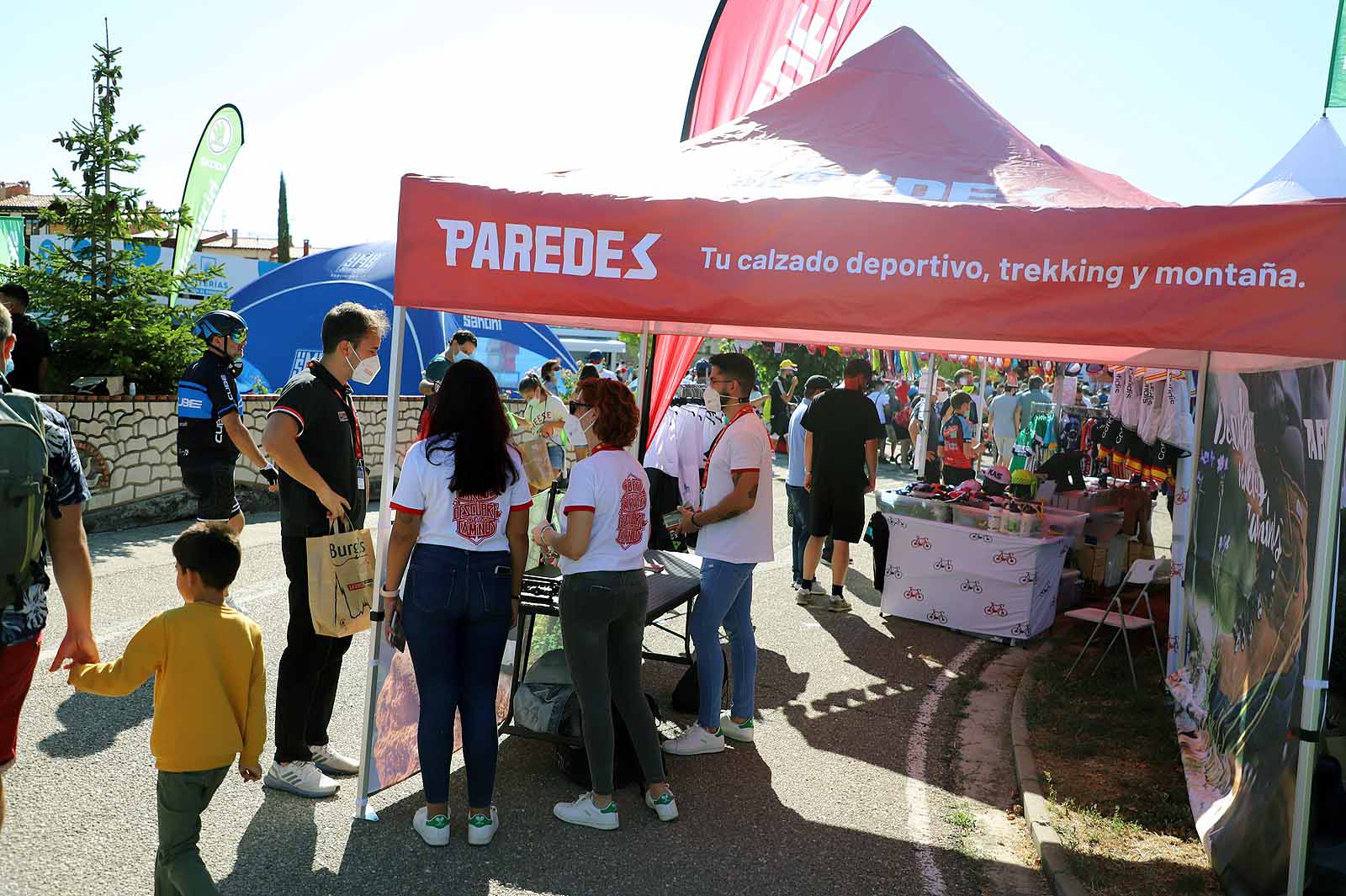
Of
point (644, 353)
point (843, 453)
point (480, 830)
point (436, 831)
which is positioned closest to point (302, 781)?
point (436, 831)

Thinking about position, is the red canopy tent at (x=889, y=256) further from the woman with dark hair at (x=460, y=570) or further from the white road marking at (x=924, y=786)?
the white road marking at (x=924, y=786)

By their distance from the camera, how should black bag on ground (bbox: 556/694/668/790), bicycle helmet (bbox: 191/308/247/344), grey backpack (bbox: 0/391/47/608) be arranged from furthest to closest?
bicycle helmet (bbox: 191/308/247/344)
black bag on ground (bbox: 556/694/668/790)
grey backpack (bbox: 0/391/47/608)

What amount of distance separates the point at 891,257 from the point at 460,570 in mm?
1985

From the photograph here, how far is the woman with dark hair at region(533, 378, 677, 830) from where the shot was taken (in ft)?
12.8

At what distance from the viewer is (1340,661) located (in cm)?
400

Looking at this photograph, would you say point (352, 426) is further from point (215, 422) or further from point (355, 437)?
point (215, 422)

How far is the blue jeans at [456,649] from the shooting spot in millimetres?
3719

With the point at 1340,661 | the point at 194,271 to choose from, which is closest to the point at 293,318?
the point at 194,271

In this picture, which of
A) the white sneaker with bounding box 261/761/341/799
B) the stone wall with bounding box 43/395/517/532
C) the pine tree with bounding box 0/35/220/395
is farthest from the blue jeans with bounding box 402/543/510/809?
the pine tree with bounding box 0/35/220/395

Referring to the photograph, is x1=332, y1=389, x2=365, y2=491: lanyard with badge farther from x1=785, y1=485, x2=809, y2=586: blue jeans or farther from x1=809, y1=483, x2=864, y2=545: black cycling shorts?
x1=785, y1=485, x2=809, y2=586: blue jeans

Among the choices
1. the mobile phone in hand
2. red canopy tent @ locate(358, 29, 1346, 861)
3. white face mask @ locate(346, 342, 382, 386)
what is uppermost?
red canopy tent @ locate(358, 29, 1346, 861)

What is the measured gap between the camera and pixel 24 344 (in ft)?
27.9

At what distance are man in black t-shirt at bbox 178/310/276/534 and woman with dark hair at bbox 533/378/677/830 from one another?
200 centimetres

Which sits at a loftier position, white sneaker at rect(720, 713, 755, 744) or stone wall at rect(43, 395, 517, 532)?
stone wall at rect(43, 395, 517, 532)
